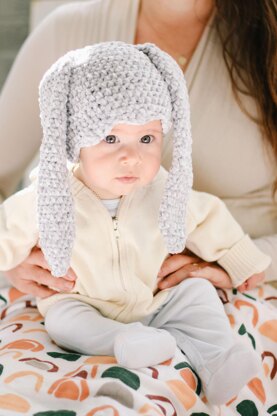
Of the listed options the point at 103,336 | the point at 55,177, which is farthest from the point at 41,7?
the point at 103,336

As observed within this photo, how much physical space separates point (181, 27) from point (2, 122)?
47cm

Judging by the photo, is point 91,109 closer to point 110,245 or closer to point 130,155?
point 130,155

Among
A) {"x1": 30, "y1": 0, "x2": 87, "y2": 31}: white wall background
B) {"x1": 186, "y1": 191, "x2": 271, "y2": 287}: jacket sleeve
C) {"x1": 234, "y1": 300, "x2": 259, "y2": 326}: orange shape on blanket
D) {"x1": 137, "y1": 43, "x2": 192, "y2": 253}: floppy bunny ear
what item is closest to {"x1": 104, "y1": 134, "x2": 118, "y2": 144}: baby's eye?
{"x1": 137, "y1": 43, "x2": 192, "y2": 253}: floppy bunny ear

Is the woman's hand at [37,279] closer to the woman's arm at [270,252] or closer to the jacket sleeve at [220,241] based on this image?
the jacket sleeve at [220,241]

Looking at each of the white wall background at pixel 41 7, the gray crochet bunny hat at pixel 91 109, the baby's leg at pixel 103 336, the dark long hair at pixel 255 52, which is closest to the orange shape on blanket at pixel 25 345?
the baby's leg at pixel 103 336

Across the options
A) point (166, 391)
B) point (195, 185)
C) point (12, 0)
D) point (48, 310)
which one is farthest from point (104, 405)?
point (12, 0)

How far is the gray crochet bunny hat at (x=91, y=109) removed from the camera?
0.95m

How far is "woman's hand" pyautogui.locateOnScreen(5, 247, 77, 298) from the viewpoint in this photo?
116 centimetres

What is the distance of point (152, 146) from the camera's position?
1024mm

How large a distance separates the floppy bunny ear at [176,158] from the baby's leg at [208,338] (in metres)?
0.12

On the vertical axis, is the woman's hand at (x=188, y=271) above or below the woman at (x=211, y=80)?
below

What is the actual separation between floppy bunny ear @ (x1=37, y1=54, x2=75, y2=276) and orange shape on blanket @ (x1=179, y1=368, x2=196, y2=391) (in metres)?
0.25

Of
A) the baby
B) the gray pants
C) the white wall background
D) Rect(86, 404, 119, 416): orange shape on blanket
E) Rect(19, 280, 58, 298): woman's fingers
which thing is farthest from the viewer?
the white wall background

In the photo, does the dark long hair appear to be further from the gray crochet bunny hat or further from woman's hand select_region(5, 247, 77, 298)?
woman's hand select_region(5, 247, 77, 298)
